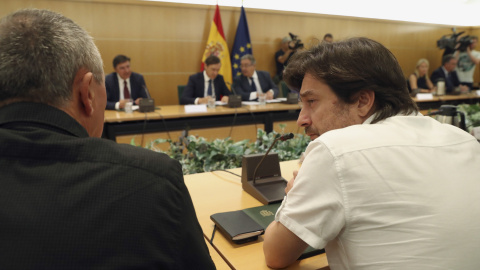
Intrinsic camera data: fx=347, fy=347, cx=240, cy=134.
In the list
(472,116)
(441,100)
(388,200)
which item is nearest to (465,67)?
(441,100)

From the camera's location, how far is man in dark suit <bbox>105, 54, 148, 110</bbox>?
4.57m

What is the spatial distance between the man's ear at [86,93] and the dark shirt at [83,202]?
72mm

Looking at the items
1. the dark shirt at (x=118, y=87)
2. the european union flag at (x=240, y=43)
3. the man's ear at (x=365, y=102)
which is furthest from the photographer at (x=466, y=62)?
the man's ear at (x=365, y=102)

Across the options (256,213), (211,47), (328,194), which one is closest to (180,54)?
(211,47)

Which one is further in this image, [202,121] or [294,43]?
[294,43]

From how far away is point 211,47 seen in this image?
623 centimetres

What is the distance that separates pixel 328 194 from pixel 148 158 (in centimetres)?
41

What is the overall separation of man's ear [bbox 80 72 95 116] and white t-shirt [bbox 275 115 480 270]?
52cm

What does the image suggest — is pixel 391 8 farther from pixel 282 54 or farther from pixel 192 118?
pixel 192 118

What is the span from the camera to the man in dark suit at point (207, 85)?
16.0ft

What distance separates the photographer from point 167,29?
6.11 meters

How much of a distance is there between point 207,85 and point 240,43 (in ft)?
5.72

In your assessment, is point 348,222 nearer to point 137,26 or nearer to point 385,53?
point 385,53

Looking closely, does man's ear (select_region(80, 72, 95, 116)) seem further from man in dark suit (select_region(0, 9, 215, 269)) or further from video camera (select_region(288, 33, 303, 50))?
video camera (select_region(288, 33, 303, 50))
